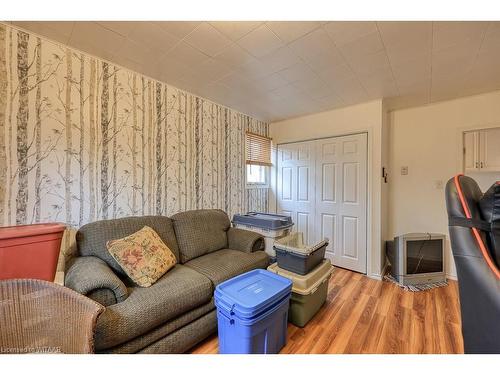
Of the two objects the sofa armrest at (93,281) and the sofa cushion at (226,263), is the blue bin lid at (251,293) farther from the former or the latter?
the sofa armrest at (93,281)

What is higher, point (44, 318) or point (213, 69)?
point (213, 69)

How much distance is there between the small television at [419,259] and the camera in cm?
243

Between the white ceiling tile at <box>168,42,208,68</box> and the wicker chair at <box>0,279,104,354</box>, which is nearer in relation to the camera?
the wicker chair at <box>0,279,104,354</box>

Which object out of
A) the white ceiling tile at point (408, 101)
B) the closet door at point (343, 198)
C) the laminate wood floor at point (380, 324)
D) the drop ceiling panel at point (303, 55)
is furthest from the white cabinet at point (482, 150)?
the laminate wood floor at point (380, 324)

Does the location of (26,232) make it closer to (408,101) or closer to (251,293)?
(251,293)

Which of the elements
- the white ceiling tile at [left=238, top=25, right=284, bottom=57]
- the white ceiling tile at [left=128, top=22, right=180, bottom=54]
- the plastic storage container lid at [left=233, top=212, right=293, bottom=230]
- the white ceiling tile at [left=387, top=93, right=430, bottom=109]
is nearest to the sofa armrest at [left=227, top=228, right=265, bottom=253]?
the plastic storage container lid at [left=233, top=212, right=293, bottom=230]

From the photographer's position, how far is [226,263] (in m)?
1.85

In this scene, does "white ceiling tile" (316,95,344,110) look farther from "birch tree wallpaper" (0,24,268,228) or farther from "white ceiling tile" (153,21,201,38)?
"white ceiling tile" (153,21,201,38)

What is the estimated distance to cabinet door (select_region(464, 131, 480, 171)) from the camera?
8.21 ft

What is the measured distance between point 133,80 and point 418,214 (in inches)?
147

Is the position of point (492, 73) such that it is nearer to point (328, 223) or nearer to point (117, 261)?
point (328, 223)

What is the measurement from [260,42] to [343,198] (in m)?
2.18

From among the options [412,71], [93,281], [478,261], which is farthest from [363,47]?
[93,281]
